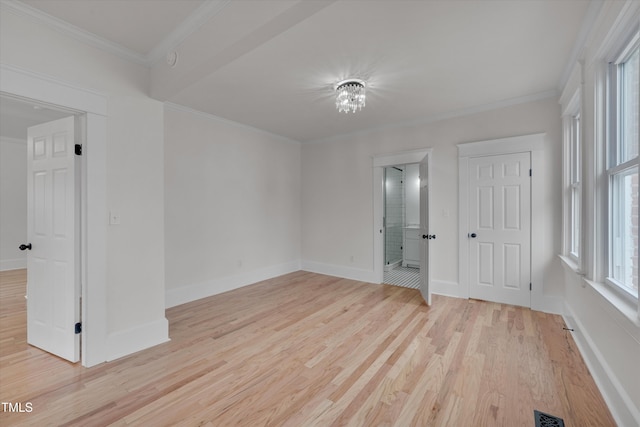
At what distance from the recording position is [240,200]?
4.59 meters

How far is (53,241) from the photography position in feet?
7.95

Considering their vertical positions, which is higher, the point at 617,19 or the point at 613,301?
the point at 617,19

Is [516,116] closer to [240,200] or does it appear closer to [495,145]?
[495,145]

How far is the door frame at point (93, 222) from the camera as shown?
227 cm

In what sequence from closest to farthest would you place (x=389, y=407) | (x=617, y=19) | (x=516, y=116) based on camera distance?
(x=617, y=19) → (x=389, y=407) → (x=516, y=116)

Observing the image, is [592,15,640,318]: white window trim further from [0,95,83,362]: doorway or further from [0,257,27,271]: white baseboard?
[0,257,27,271]: white baseboard

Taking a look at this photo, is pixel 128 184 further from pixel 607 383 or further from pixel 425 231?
pixel 607 383

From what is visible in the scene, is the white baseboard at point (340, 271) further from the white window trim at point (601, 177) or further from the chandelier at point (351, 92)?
the white window trim at point (601, 177)

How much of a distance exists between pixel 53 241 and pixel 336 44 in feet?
10.0

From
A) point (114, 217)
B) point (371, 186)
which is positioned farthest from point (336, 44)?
point (371, 186)

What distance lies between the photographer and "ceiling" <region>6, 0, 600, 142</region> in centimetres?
188

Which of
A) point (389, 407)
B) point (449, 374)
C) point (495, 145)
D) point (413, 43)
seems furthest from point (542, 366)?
point (413, 43)

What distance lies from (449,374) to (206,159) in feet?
13.0

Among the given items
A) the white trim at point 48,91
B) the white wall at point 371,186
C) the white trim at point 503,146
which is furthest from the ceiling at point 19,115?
the white trim at point 503,146
